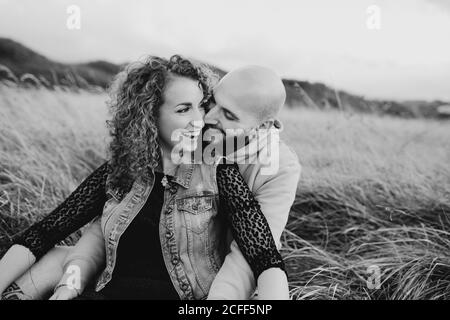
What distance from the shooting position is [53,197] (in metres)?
3.31

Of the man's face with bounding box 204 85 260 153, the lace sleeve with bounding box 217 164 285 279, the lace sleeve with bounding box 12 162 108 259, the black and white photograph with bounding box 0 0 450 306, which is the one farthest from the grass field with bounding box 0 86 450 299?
the man's face with bounding box 204 85 260 153

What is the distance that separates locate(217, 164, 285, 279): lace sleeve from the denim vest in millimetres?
104

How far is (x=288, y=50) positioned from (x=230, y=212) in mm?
1469

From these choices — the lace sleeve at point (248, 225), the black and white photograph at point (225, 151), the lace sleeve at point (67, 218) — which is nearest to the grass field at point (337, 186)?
the black and white photograph at point (225, 151)

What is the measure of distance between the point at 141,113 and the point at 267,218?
675 millimetres

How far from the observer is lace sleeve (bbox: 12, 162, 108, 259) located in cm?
235

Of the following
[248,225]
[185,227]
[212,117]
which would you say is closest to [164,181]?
[185,227]

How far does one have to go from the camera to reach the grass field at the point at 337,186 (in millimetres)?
2971

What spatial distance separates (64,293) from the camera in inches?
87.6

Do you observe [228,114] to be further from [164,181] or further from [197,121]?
[164,181]

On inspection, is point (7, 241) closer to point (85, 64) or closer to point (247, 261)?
point (85, 64)

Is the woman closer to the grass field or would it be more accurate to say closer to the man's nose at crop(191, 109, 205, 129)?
the man's nose at crop(191, 109, 205, 129)

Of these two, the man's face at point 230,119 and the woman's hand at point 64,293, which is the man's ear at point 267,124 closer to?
→ the man's face at point 230,119
